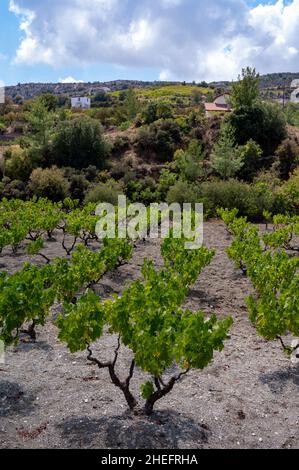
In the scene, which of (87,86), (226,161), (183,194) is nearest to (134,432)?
(183,194)

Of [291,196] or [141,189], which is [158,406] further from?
[141,189]

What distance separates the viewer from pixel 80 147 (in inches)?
1202

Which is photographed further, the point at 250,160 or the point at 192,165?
the point at 250,160

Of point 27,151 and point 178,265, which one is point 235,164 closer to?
point 27,151

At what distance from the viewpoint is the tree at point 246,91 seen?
32219 mm

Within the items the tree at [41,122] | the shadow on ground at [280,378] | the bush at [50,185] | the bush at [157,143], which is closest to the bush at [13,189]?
the bush at [50,185]

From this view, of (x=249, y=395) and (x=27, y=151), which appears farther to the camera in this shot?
(x=27, y=151)

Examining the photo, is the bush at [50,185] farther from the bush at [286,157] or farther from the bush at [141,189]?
the bush at [286,157]

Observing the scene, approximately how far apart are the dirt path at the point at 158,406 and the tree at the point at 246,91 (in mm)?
26826

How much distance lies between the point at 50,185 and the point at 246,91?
15535 millimetres

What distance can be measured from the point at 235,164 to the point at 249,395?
20.8 meters
